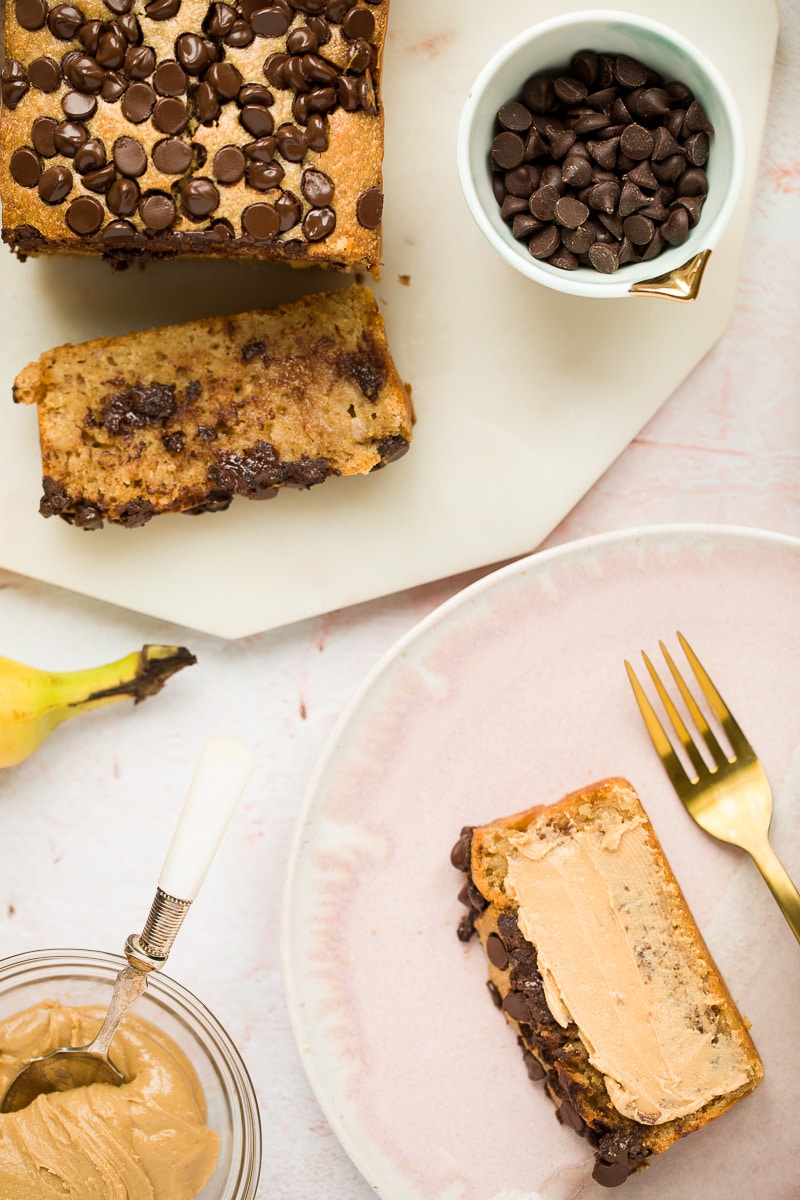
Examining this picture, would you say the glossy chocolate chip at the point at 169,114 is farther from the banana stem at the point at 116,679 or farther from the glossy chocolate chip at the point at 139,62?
the banana stem at the point at 116,679

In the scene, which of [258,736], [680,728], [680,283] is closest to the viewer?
[680,283]

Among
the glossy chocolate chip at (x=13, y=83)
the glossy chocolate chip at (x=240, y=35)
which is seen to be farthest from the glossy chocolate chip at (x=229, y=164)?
the glossy chocolate chip at (x=13, y=83)

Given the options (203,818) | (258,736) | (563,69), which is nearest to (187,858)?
(203,818)

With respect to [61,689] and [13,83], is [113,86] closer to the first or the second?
[13,83]

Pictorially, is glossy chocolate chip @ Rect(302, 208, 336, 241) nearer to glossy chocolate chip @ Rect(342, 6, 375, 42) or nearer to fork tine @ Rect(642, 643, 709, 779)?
glossy chocolate chip @ Rect(342, 6, 375, 42)

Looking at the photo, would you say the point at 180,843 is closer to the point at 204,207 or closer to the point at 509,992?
the point at 509,992

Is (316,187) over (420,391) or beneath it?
over
